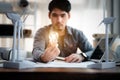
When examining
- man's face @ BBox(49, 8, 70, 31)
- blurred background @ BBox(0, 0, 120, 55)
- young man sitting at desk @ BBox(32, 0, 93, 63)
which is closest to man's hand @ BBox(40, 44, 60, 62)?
young man sitting at desk @ BBox(32, 0, 93, 63)

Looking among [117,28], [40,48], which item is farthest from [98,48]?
[117,28]

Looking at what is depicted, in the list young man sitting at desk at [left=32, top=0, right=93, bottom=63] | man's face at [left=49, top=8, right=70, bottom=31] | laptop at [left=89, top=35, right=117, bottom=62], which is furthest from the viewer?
man's face at [left=49, top=8, right=70, bottom=31]

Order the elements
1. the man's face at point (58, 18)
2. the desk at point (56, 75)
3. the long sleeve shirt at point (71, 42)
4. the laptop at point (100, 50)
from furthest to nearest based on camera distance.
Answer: the long sleeve shirt at point (71, 42), the man's face at point (58, 18), the laptop at point (100, 50), the desk at point (56, 75)

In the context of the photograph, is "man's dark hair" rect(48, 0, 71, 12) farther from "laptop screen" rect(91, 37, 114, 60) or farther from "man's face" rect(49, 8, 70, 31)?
A: "laptop screen" rect(91, 37, 114, 60)

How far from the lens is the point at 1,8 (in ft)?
9.54

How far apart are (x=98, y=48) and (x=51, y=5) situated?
1.95ft

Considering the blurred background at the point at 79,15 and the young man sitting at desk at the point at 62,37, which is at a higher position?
the blurred background at the point at 79,15

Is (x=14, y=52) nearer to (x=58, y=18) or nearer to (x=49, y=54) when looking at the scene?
(x=49, y=54)

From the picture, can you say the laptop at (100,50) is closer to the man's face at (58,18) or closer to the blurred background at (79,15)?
the man's face at (58,18)

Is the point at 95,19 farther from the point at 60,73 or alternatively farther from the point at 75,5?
the point at 60,73

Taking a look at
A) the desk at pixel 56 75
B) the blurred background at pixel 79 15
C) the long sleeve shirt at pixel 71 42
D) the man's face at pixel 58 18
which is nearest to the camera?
the desk at pixel 56 75

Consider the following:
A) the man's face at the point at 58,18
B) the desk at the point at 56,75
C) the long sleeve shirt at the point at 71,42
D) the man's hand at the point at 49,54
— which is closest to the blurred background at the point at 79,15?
the long sleeve shirt at the point at 71,42

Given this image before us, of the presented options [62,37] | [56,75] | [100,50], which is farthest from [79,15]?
[56,75]

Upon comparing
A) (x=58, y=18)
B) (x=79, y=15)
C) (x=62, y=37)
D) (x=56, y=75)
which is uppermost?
(x=79, y=15)
